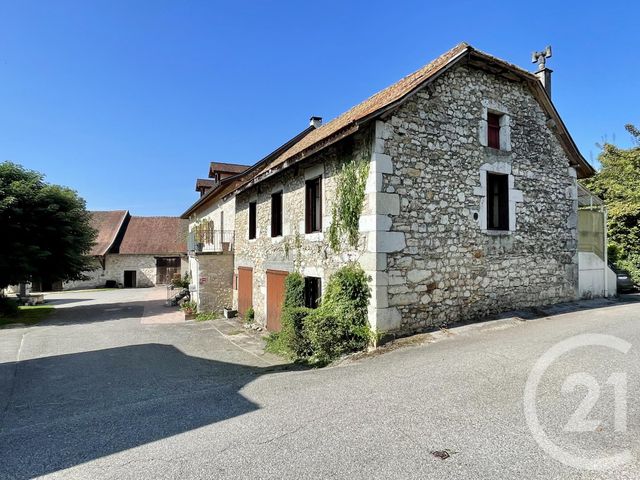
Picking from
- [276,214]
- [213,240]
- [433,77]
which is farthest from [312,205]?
[213,240]

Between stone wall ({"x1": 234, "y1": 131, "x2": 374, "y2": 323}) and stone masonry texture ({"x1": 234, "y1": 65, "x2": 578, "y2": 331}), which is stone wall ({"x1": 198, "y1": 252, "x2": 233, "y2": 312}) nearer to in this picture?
stone wall ({"x1": 234, "y1": 131, "x2": 374, "y2": 323})

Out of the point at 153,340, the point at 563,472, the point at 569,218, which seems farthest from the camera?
the point at 153,340

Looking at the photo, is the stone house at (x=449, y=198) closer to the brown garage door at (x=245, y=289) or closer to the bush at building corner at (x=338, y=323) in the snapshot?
the bush at building corner at (x=338, y=323)

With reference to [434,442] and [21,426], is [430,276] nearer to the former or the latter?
[434,442]

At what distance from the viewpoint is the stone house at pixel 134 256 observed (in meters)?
34.1

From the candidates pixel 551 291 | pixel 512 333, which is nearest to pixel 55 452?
pixel 512 333

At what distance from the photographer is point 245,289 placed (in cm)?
1439

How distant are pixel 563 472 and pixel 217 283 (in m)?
14.4

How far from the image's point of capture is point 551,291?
977 cm

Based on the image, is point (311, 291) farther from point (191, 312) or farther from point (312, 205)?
point (191, 312)

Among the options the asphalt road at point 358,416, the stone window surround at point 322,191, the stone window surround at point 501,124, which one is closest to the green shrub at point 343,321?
the asphalt road at point 358,416

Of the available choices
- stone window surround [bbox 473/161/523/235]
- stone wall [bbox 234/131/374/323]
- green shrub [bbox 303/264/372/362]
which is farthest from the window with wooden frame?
stone window surround [bbox 473/161/523/235]

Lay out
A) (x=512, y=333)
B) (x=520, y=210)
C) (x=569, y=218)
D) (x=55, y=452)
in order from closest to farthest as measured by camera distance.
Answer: (x=55, y=452)
(x=512, y=333)
(x=520, y=210)
(x=569, y=218)

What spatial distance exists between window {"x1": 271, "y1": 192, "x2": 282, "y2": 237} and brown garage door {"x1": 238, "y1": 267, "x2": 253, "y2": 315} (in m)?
2.54
